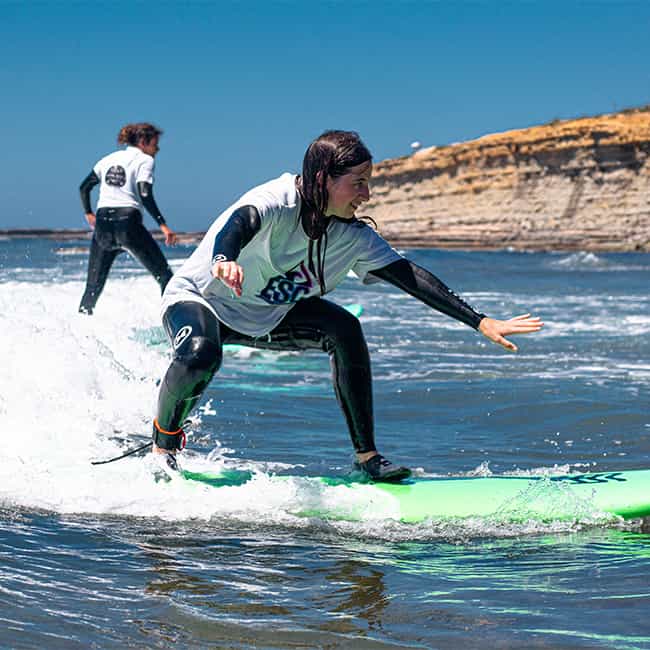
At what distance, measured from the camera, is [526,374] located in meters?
8.61

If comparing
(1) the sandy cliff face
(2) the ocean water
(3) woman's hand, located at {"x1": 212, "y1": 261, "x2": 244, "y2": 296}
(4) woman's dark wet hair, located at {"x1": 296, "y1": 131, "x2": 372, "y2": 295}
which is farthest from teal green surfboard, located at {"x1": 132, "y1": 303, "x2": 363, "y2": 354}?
(1) the sandy cliff face

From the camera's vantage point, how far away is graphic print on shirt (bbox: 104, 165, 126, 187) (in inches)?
346

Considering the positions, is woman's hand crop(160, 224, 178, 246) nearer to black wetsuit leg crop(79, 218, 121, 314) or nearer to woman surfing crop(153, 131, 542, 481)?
black wetsuit leg crop(79, 218, 121, 314)

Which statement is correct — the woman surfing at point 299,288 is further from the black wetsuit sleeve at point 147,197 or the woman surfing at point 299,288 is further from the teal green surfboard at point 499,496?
the black wetsuit sleeve at point 147,197

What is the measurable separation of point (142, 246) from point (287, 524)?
5.11 m

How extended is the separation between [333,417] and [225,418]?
0.68 metres

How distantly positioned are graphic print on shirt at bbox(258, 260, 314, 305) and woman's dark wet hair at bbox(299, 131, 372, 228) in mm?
244

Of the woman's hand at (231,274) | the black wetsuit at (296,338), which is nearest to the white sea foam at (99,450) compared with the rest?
the black wetsuit at (296,338)

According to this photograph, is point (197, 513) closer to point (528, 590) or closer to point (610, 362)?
point (528, 590)

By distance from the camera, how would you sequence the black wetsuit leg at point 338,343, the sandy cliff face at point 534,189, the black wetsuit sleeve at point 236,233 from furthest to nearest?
the sandy cliff face at point 534,189 < the black wetsuit leg at point 338,343 < the black wetsuit sleeve at point 236,233

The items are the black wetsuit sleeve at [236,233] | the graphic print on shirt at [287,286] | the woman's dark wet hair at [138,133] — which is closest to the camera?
the black wetsuit sleeve at [236,233]

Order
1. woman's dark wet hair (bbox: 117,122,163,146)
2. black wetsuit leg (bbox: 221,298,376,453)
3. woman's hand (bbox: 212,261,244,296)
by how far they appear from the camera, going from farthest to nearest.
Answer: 1. woman's dark wet hair (bbox: 117,122,163,146)
2. black wetsuit leg (bbox: 221,298,376,453)
3. woman's hand (bbox: 212,261,244,296)

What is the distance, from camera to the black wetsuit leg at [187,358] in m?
4.08

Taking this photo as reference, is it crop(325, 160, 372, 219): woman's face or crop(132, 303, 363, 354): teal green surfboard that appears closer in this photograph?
crop(325, 160, 372, 219): woman's face
